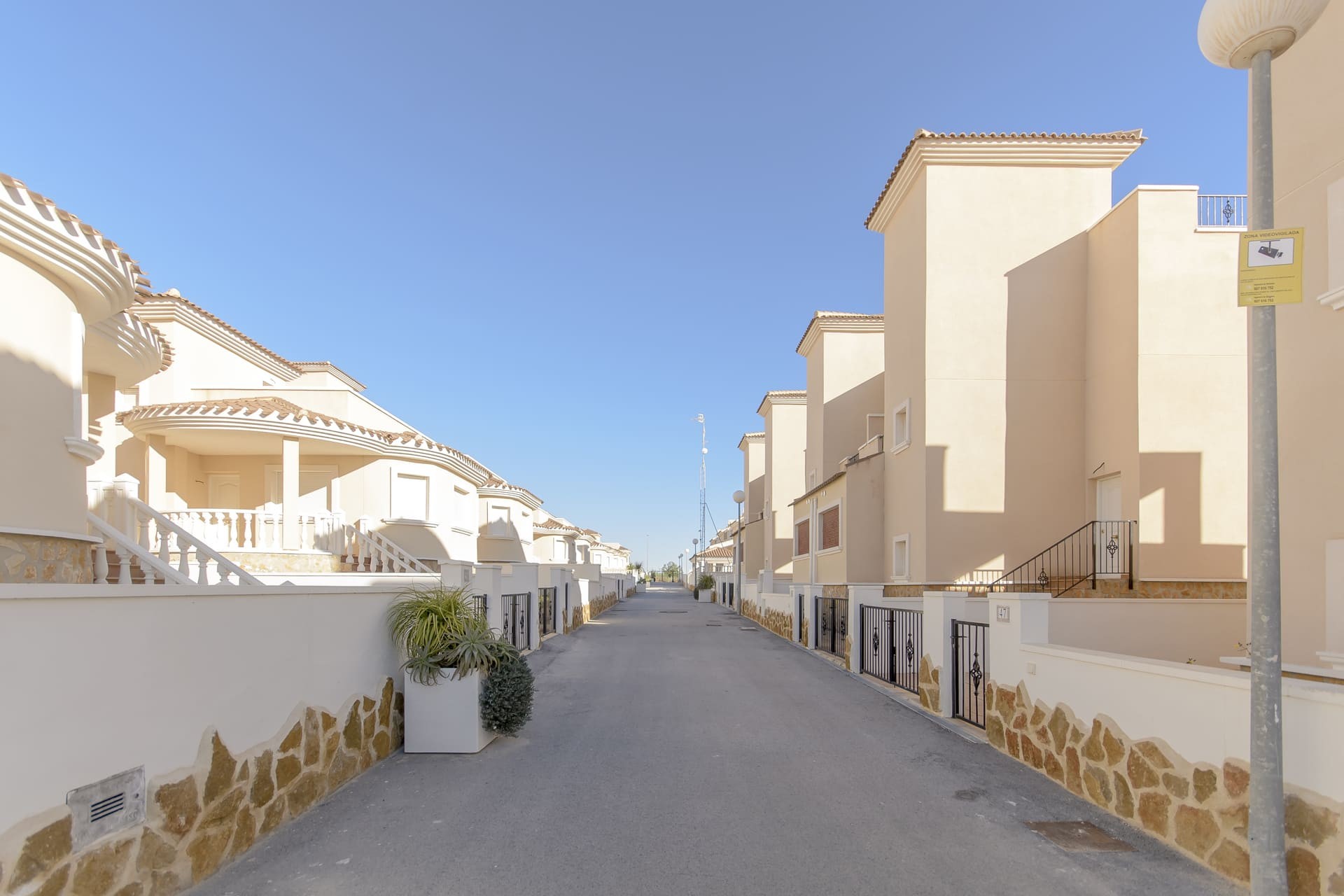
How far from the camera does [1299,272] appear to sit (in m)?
4.07

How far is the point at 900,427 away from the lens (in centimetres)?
1864

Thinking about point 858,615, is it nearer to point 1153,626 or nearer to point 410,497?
point 1153,626

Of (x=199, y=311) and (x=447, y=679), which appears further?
(x=199, y=311)

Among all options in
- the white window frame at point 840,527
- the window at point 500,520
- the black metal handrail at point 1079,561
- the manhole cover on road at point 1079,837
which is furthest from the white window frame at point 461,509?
the manhole cover on road at point 1079,837

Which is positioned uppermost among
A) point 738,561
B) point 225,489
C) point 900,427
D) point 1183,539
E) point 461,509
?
point 900,427

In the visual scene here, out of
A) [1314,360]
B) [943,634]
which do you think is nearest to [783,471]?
[943,634]

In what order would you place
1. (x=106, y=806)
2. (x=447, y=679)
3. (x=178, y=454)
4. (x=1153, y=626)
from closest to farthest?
(x=106, y=806), (x=447, y=679), (x=1153, y=626), (x=178, y=454)

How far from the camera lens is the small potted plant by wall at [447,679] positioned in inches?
317

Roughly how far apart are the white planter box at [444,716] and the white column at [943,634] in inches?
232

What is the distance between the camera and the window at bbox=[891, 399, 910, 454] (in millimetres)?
17797

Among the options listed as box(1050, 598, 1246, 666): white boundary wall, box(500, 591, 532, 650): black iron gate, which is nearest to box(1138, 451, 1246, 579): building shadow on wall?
box(1050, 598, 1246, 666): white boundary wall

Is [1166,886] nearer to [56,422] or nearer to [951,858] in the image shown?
[951,858]

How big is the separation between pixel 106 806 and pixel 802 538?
2377 centimetres

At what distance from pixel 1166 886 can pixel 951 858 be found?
4.08 feet
